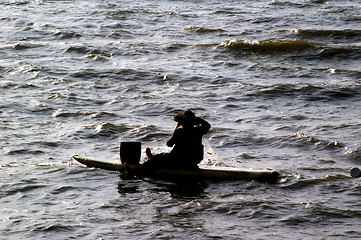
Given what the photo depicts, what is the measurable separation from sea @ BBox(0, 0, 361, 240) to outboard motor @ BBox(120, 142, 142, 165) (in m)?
0.34

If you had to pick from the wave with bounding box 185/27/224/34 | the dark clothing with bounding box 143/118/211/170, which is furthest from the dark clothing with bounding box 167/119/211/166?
the wave with bounding box 185/27/224/34

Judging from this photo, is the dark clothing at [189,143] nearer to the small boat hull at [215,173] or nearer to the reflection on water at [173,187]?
the small boat hull at [215,173]

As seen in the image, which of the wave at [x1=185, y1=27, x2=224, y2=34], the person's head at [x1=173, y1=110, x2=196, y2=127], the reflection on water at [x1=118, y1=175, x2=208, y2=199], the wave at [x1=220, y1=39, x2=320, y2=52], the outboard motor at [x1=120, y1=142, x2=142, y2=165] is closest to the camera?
the reflection on water at [x1=118, y1=175, x2=208, y2=199]

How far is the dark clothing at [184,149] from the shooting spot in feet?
32.7

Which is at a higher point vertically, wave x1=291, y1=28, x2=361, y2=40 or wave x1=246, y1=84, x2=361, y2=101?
wave x1=291, y1=28, x2=361, y2=40

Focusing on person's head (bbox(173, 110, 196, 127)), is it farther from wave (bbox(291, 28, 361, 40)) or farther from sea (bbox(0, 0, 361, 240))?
wave (bbox(291, 28, 361, 40))

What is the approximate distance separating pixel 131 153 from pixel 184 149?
3.16ft

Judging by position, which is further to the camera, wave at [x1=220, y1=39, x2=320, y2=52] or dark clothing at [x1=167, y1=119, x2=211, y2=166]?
wave at [x1=220, y1=39, x2=320, y2=52]

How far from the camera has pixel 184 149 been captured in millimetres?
10023

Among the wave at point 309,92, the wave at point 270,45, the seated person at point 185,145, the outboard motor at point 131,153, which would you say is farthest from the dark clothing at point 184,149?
the wave at point 270,45

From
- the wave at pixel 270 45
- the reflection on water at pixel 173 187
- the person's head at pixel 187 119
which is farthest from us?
the wave at pixel 270 45

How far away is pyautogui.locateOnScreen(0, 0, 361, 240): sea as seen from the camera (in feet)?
28.3

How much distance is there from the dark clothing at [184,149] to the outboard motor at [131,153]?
209 millimetres

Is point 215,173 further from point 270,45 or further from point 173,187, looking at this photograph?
point 270,45
